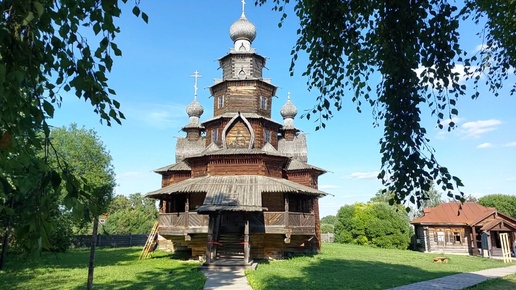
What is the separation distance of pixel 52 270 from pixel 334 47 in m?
15.5

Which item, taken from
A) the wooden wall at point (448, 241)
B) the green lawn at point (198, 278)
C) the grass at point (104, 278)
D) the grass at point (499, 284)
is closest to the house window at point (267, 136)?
the green lawn at point (198, 278)

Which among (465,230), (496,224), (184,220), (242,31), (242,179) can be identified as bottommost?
(465,230)

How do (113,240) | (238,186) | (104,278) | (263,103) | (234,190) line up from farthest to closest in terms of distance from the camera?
(113,240) → (263,103) → (238,186) → (234,190) → (104,278)

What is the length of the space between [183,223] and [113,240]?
68.4 feet

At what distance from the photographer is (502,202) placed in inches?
1759

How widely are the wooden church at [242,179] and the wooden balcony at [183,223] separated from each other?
5 centimetres

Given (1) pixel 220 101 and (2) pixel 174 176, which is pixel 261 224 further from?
(1) pixel 220 101

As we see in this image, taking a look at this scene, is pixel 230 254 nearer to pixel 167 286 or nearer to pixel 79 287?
pixel 167 286

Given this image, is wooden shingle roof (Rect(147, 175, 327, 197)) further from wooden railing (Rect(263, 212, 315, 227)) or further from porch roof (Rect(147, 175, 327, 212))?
wooden railing (Rect(263, 212, 315, 227))

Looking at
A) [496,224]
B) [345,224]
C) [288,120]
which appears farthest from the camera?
[345,224]

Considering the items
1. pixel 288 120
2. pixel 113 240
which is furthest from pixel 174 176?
pixel 113 240

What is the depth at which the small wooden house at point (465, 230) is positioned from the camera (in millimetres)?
27156

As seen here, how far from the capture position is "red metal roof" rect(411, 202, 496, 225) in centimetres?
2912

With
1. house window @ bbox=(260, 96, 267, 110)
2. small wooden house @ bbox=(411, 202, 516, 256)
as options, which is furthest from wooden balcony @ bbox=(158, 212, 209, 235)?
small wooden house @ bbox=(411, 202, 516, 256)
